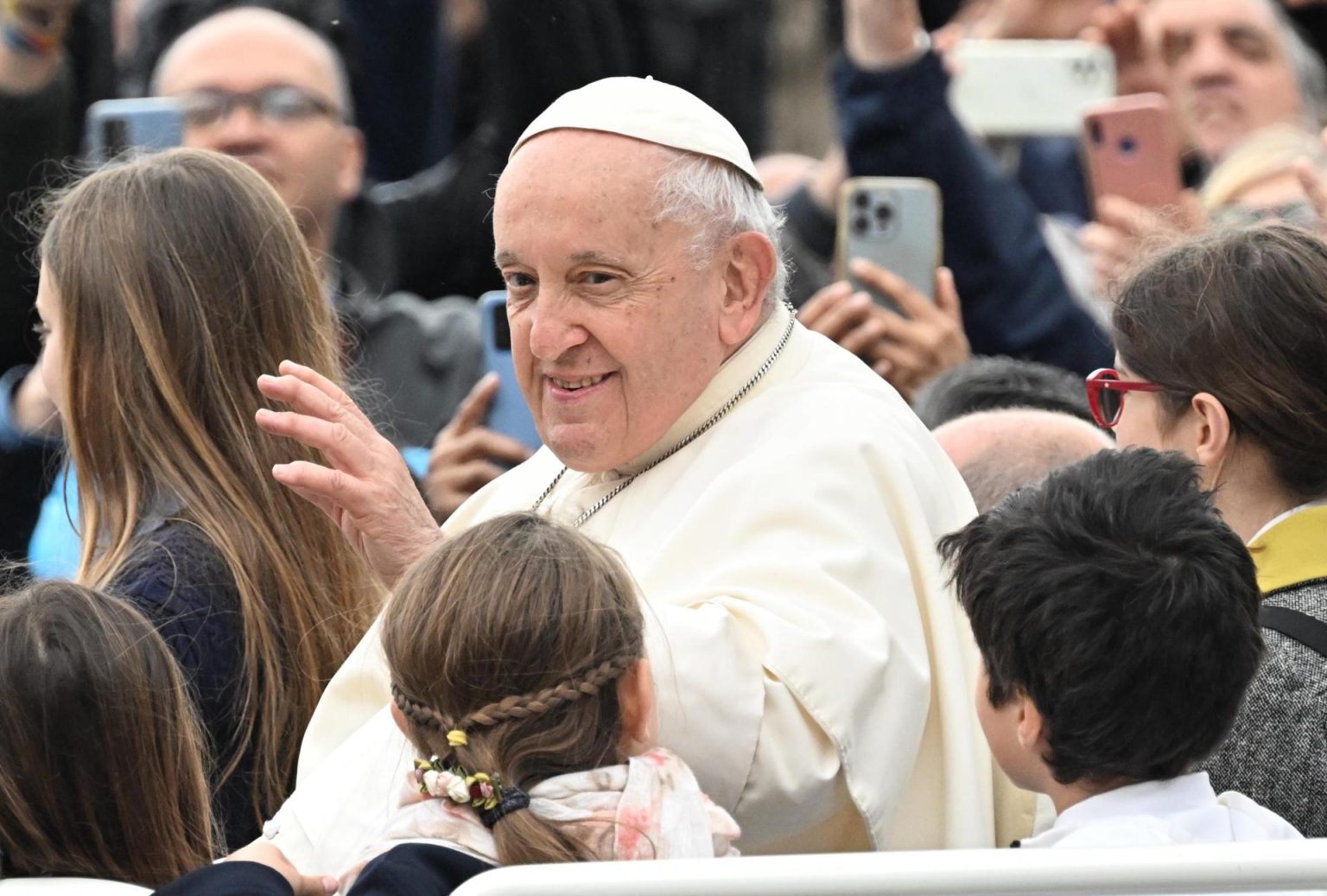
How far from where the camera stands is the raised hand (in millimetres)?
3215

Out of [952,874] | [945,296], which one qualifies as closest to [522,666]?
[952,874]

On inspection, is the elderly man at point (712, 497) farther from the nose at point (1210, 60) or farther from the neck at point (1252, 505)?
the nose at point (1210, 60)

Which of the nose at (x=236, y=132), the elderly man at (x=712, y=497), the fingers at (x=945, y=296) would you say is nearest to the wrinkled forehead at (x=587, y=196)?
the elderly man at (x=712, y=497)

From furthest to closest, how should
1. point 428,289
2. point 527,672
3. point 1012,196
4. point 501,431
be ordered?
point 428,289 → point 1012,196 → point 501,431 → point 527,672

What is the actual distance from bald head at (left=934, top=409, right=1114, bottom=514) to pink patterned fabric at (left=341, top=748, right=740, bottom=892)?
1.65m

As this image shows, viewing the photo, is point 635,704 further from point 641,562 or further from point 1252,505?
point 1252,505

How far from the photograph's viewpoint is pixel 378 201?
22.2 ft

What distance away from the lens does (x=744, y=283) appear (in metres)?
3.59

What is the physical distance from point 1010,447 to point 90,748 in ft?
6.71

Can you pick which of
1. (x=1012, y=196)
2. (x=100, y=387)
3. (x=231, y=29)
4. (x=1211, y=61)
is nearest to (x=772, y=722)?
(x=100, y=387)

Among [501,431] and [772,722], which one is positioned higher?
[772,722]

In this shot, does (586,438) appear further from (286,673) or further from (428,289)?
(428,289)

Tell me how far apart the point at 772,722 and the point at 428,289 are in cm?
414

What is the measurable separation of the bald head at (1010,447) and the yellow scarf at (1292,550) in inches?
33.3
